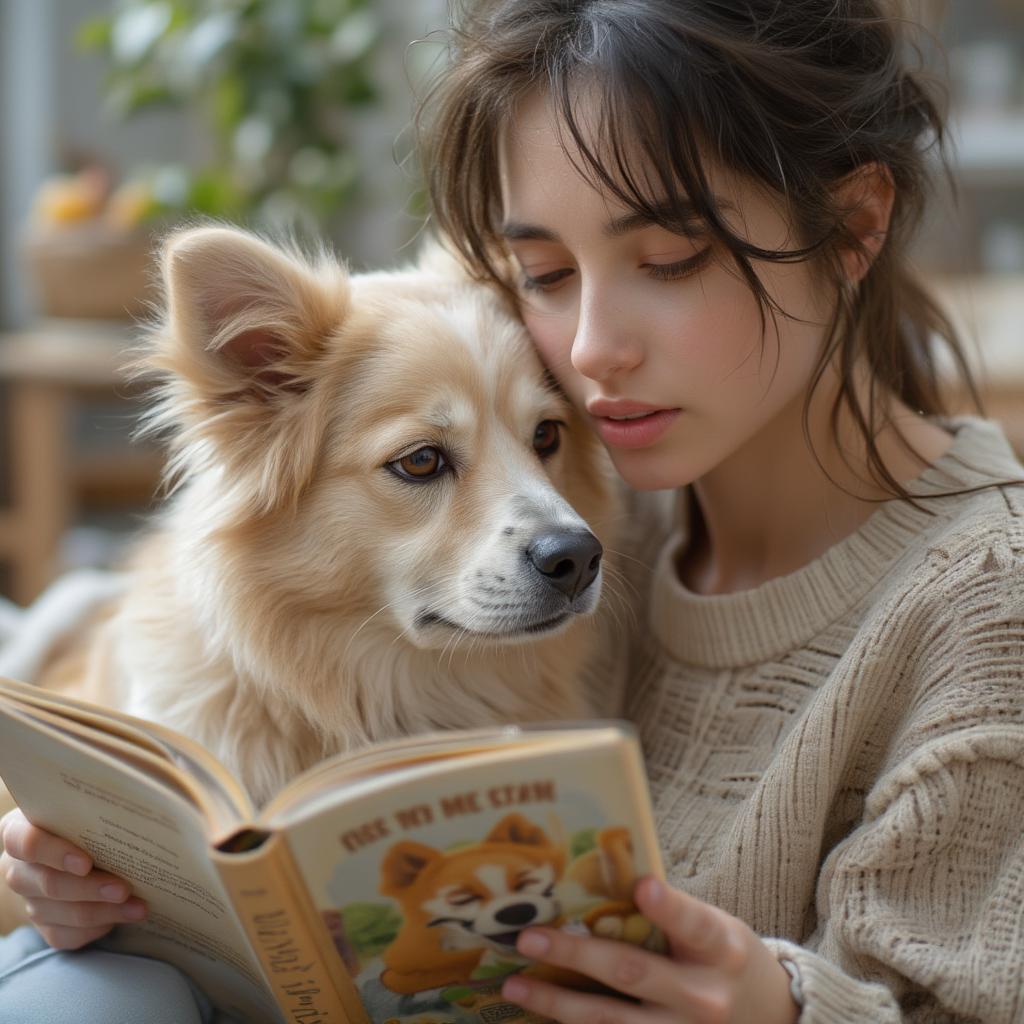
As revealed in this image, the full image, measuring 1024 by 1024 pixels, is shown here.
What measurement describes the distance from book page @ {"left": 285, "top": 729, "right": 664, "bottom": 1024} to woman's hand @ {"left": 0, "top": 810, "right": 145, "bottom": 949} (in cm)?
29

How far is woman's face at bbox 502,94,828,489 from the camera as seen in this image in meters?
1.21

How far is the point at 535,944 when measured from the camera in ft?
2.82

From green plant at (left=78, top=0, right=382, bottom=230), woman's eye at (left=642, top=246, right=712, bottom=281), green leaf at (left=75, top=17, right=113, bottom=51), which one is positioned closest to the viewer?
woman's eye at (left=642, top=246, right=712, bottom=281)

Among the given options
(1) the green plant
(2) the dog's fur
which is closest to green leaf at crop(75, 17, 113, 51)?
(1) the green plant

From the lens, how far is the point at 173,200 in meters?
3.15

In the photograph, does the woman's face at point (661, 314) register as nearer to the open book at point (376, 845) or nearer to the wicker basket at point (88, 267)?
the open book at point (376, 845)

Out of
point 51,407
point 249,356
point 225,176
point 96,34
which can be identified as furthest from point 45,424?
point 249,356

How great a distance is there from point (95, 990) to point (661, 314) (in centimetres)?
87

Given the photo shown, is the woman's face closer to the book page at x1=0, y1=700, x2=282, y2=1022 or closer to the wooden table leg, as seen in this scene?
the book page at x1=0, y1=700, x2=282, y2=1022

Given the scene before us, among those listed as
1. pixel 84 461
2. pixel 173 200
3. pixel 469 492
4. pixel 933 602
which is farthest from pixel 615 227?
pixel 84 461

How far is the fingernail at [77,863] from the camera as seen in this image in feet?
3.49

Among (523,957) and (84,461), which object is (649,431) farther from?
(84,461)

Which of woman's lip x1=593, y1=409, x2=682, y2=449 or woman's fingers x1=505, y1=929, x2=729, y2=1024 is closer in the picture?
woman's fingers x1=505, y1=929, x2=729, y2=1024

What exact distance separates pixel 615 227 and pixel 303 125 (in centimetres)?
240
